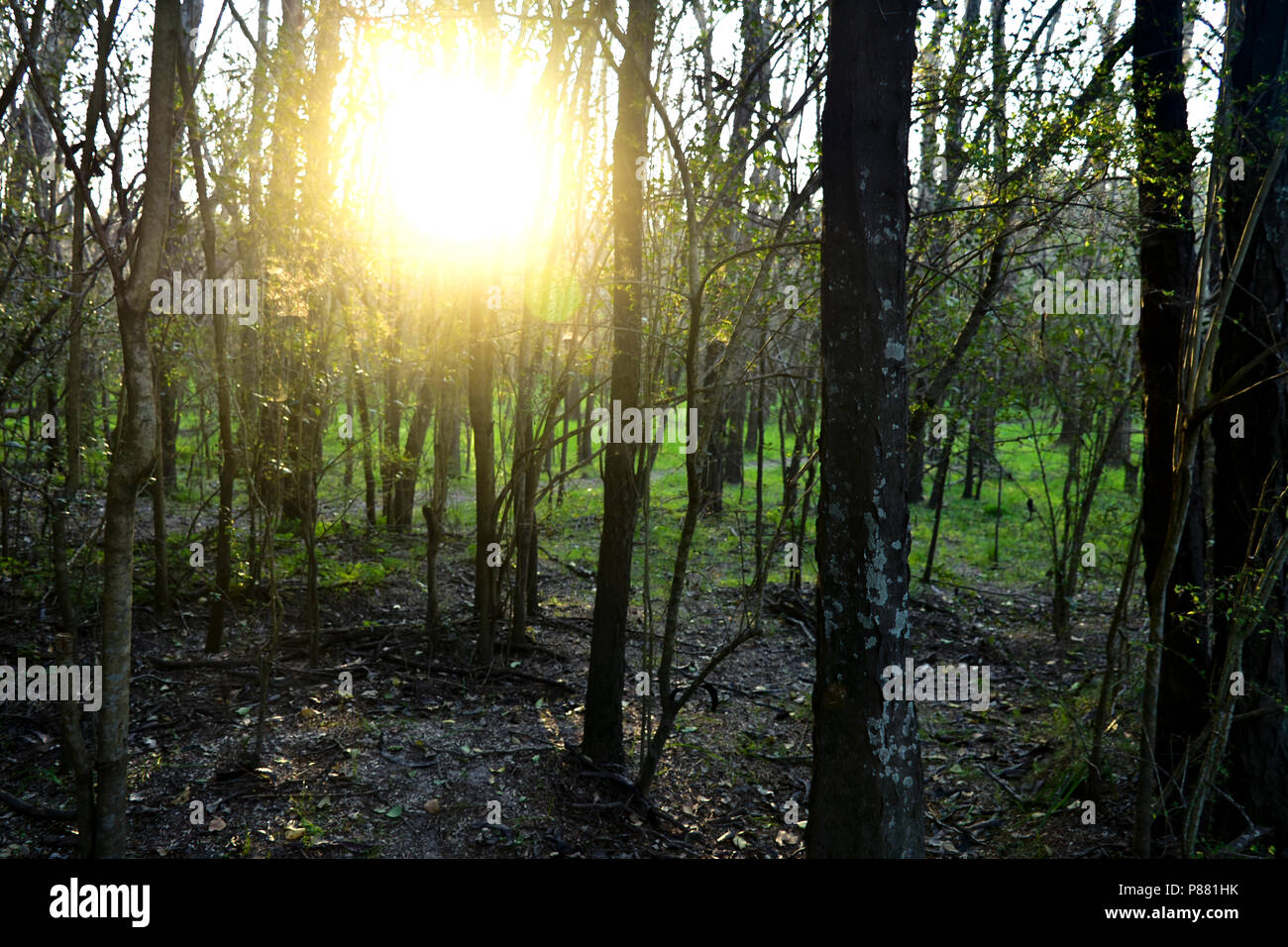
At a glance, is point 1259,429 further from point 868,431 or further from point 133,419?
point 133,419

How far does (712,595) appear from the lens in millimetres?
10023

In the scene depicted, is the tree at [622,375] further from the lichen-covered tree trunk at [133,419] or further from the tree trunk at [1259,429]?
the tree trunk at [1259,429]

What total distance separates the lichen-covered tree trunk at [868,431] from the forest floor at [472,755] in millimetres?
1855

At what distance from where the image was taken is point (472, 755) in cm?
543

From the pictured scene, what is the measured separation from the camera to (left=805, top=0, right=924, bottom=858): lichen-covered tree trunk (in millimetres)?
3068

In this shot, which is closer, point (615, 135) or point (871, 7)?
point (871, 7)

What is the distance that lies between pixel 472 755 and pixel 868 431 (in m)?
3.73

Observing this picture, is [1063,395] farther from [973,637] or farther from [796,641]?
[796,641]

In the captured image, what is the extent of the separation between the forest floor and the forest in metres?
0.04

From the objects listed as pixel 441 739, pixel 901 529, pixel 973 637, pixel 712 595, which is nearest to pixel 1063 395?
pixel 973 637

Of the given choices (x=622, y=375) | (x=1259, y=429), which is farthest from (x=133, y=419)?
(x=1259, y=429)

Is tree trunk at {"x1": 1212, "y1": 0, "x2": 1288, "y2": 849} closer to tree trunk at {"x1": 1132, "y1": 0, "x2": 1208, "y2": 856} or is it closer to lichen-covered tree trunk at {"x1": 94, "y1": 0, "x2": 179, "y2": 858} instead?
tree trunk at {"x1": 1132, "y1": 0, "x2": 1208, "y2": 856}

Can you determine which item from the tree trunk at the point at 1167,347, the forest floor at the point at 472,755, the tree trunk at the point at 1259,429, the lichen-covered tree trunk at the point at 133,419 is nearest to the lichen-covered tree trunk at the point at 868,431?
the forest floor at the point at 472,755
